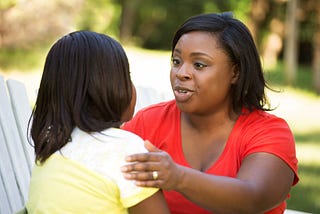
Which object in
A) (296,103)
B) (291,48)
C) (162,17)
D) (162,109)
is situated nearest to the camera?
(162,109)

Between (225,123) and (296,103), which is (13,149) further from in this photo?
(296,103)

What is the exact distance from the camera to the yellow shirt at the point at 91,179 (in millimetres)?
2146

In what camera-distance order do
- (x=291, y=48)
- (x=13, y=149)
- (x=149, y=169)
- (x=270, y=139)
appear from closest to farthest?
(x=149, y=169)
(x=270, y=139)
(x=13, y=149)
(x=291, y=48)

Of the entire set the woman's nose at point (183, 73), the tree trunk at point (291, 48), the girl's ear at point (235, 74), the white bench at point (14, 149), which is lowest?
the tree trunk at point (291, 48)

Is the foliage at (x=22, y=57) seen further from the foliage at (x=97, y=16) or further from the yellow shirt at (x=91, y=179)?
the yellow shirt at (x=91, y=179)

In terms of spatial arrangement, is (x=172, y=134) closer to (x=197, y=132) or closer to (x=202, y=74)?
(x=197, y=132)

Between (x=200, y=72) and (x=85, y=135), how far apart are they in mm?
734

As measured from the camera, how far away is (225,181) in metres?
2.46

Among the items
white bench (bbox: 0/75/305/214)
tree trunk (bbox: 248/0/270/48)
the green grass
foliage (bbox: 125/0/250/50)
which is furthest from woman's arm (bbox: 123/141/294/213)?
foliage (bbox: 125/0/250/50)

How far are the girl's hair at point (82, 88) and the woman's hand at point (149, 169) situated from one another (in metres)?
0.19

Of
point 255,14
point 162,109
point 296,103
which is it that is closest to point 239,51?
point 162,109

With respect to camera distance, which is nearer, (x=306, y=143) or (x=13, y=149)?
(x=13, y=149)

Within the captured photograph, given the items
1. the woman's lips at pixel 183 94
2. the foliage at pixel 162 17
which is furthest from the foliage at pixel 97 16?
the woman's lips at pixel 183 94

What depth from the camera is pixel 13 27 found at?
12.5 metres
